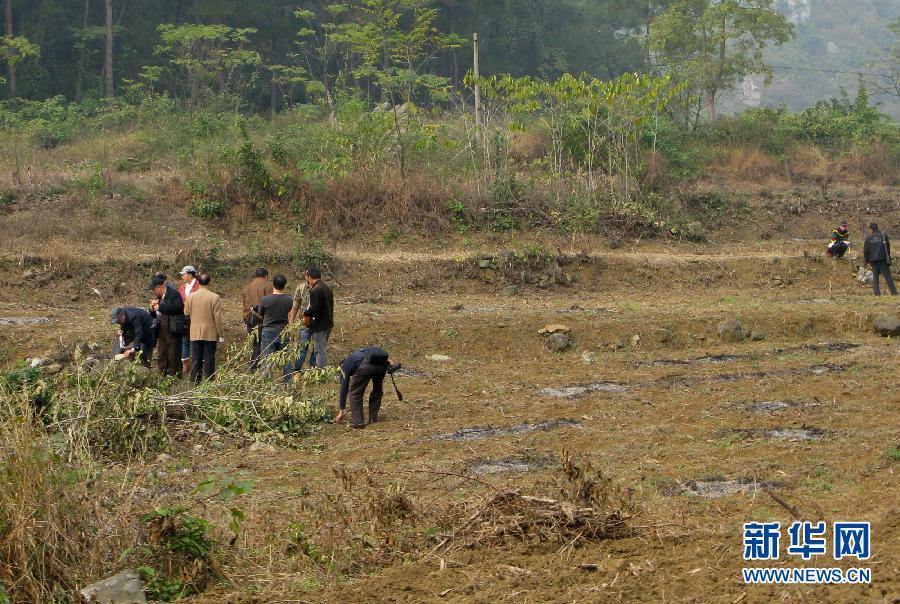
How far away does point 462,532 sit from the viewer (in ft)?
22.5

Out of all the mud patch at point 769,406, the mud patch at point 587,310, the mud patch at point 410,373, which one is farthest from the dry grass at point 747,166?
the mud patch at point 769,406

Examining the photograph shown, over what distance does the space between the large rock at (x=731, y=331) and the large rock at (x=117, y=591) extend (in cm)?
1144

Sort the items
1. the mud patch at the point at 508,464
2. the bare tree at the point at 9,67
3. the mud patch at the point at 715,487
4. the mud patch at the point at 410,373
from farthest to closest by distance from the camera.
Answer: the bare tree at the point at 9,67 → the mud patch at the point at 410,373 → the mud patch at the point at 508,464 → the mud patch at the point at 715,487

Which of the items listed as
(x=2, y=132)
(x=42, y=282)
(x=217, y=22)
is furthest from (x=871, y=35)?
(x=42, y=282)

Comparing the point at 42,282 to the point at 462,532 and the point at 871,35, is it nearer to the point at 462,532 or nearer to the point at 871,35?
the point at 462,532

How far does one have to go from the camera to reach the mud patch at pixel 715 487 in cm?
850

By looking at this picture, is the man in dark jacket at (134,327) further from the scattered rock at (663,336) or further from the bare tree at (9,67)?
the bare tree at (9,67)

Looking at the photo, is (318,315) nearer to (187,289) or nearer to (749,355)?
(187,289)

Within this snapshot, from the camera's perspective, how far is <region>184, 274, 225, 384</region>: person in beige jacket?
40.6 feet

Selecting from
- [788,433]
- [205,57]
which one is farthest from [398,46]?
[788,433]

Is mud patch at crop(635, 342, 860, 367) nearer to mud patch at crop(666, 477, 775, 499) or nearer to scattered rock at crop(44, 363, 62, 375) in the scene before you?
mud patch at crop(666, 477, 775, 499)

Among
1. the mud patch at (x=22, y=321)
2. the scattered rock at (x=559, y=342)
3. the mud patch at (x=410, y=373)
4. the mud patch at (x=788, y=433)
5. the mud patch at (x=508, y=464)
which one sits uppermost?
the mud patch at (x=788, y=433)

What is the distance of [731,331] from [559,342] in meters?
2.72

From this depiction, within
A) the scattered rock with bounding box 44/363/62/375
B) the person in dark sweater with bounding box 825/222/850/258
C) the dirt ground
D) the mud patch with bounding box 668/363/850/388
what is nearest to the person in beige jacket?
the scattered rock with bounding box 44/363/62/375
